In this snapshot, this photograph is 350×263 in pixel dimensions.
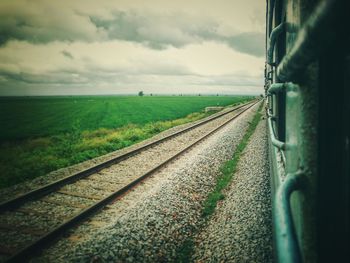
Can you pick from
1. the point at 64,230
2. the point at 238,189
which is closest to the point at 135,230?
the point at 64,230

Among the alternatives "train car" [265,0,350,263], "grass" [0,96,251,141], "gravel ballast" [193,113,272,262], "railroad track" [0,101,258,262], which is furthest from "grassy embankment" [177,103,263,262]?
"grass" [0,96,251,141]

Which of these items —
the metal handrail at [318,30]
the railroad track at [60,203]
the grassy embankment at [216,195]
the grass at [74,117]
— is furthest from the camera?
the grass at [74,117]

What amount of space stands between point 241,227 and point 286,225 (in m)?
4.40

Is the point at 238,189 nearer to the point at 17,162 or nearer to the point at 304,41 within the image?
the point at 304,41

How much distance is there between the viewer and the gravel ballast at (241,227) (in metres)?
4.26

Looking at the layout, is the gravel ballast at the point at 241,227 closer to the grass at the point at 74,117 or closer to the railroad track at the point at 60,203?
the railroad track at the point at 60,203

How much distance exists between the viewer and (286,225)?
38.6 inches

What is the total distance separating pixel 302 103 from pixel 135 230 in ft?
15.3

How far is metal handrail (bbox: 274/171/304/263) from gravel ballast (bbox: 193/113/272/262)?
3.59m

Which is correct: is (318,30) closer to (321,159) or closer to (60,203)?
(321,159)

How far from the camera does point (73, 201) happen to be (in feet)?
20.9

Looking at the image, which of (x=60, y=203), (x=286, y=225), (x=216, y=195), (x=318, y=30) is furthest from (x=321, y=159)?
(x=60, y=203)

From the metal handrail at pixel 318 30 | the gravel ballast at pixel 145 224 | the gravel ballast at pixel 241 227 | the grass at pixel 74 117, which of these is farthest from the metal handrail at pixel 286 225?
the grass at pixel 74 117

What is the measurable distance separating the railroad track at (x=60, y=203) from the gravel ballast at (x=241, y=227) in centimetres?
284
